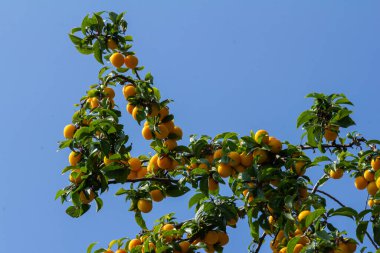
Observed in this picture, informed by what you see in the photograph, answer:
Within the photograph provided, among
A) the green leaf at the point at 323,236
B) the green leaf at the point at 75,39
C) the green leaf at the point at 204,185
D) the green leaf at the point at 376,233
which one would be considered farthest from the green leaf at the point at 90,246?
the green leaf at the point at 376,233

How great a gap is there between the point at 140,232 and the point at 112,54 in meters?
1.46

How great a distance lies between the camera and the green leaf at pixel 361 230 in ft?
11.4

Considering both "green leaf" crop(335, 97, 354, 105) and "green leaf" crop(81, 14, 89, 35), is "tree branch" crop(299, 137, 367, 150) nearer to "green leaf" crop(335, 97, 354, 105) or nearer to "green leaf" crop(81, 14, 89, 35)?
"green leaf" crop(335, 97, 354, 105)

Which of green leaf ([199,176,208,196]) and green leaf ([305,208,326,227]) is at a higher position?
green leaf ([199,176,208,196])

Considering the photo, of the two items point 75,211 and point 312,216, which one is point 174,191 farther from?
point 312,216

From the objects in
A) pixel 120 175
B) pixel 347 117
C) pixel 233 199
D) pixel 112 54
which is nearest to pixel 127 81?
pixel 112 54

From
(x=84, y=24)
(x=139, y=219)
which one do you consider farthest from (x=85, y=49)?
(x=139, y=219)

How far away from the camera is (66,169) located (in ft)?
12.9

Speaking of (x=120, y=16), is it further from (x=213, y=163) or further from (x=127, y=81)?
(x=213, y=163)

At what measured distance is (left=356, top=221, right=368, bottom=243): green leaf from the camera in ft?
11.4

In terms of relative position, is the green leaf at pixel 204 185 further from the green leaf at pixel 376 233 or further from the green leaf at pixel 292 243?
the green leaf at pixel 376 233

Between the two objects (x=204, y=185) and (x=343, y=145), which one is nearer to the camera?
(x=204, y=185)

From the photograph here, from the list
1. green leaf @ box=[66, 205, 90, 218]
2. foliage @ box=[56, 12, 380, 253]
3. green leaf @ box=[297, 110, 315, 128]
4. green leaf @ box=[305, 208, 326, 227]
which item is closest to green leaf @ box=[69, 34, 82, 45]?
foliage @ box=[56, 12, 380, 253]

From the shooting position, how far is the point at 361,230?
3482 millimetres
